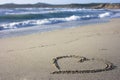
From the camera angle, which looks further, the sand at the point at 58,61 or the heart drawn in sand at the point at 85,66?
the heart drawn in sand at the point at 85,66

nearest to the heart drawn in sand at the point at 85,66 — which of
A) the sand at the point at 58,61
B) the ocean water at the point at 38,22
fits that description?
the sand at the point at 58,61

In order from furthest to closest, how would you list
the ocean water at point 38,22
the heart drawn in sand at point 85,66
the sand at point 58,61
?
1. the ocean water at point 38,22
2. the heart drawn in sand at point 85,66
3. the sand at point 58,61

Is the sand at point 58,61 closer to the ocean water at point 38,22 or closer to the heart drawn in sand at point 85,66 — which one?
the heart drawn in sand at point 85,66

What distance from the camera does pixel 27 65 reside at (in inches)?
203

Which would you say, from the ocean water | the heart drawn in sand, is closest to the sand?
the heart drawn in sand

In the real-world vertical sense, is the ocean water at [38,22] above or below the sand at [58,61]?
below

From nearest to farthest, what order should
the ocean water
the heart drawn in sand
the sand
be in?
the sand → the heart drawn in sand → the ocean water

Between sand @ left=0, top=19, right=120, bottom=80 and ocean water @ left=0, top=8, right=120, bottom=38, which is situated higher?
sand @ left=0, top=19, right=120, bottom=80

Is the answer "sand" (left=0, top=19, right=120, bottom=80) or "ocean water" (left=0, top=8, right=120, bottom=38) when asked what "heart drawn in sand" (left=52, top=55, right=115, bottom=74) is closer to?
"sand" (left=0, top=19, right=120, bottom=80)

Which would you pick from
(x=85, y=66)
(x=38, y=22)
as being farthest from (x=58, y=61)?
(x=38, y=22)

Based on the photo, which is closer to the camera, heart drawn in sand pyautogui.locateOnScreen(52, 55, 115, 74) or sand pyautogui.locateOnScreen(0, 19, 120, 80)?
sand pyautogui.locateOnScreen(0, 19, 120, 80)

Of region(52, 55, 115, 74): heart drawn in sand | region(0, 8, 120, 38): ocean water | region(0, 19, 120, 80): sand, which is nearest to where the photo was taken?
region(0, 19, 120, 80): sand

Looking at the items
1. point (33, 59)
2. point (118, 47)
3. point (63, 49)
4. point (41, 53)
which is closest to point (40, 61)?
point (33, 59)

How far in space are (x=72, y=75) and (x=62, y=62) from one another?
851mm
